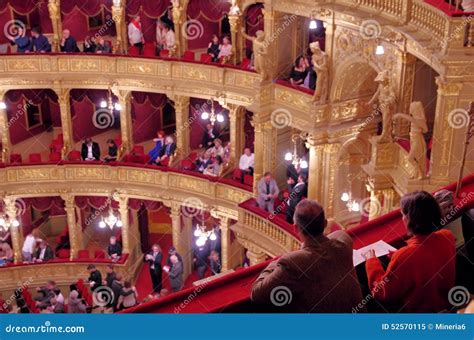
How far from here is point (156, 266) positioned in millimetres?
22625

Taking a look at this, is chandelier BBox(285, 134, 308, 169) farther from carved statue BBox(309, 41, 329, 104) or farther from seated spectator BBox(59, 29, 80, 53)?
seated spectator BBox(59, 29, 80, 53)

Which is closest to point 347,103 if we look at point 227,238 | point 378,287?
point 227,238

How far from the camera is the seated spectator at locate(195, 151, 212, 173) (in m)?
22.8

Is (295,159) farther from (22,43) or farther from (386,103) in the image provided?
(22,43)

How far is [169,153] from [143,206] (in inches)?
134

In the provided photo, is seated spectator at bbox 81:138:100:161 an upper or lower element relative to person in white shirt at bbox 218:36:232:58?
lower

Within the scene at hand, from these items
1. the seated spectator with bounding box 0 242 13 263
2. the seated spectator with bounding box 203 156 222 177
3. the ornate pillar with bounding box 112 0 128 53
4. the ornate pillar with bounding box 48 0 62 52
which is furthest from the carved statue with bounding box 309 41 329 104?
the seated spectator with bounding box 0 242 13 263

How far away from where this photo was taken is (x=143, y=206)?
26203mm

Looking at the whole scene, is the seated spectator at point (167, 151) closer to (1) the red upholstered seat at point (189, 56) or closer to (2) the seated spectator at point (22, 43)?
(1) the red upholstered seat at point (189, 56)

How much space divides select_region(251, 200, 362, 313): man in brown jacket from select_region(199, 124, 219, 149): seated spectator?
19074mm

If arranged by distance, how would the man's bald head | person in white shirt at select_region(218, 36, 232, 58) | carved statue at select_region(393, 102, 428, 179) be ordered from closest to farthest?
the man's bald head
carved statue at select_region(393, 102, 428, 179)
person in white shirt at select_region(218, 36, 232, 58)

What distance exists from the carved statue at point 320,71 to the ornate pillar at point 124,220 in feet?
28.6

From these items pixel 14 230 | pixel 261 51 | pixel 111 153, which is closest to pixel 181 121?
pixel 111 153

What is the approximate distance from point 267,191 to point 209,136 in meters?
5.52
